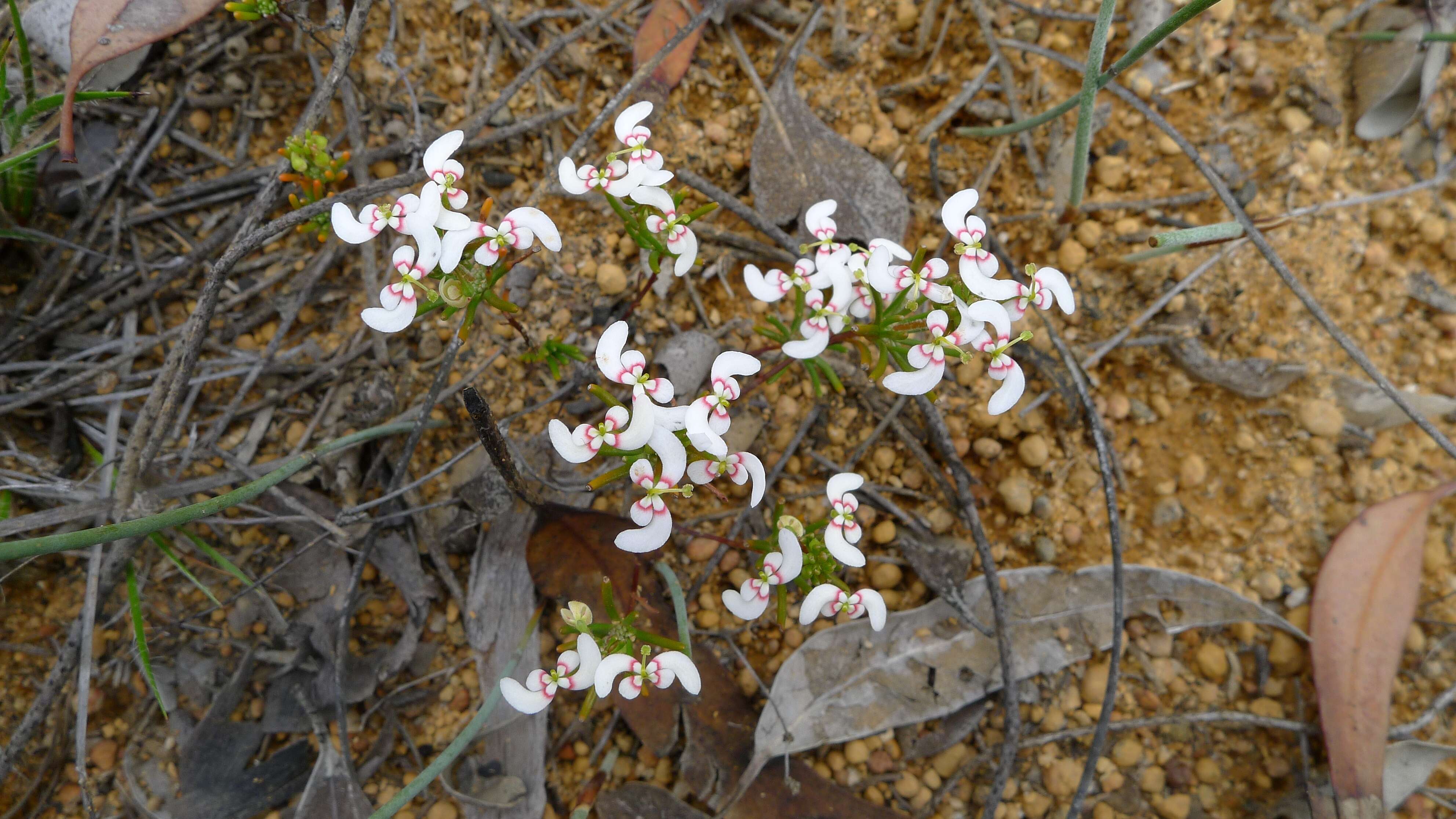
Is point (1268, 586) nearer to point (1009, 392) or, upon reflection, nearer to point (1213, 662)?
point (1213, 662)

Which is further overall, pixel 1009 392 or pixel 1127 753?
pixel 1127 753

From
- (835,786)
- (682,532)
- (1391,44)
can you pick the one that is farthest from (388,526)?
(1391,44)

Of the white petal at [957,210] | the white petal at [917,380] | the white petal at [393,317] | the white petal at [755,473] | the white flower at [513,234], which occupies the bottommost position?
the white petal at [755,473]

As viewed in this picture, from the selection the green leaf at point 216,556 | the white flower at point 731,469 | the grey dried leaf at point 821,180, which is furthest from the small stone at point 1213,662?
the green leaf at point 216,556

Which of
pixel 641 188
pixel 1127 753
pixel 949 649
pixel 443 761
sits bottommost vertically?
pixel 1127 753

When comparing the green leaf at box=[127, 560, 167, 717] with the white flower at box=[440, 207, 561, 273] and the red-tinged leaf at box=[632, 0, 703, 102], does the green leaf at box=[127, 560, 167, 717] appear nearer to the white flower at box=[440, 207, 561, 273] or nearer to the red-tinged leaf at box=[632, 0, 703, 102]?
the white flower at box=[440, 207, 561, 273]

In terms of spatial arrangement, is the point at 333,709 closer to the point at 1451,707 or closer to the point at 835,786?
the point at 835,786

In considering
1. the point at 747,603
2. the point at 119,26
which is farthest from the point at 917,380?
the point at 119,26

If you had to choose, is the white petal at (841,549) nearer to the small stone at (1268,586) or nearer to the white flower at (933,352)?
the white flower at (933,352)
